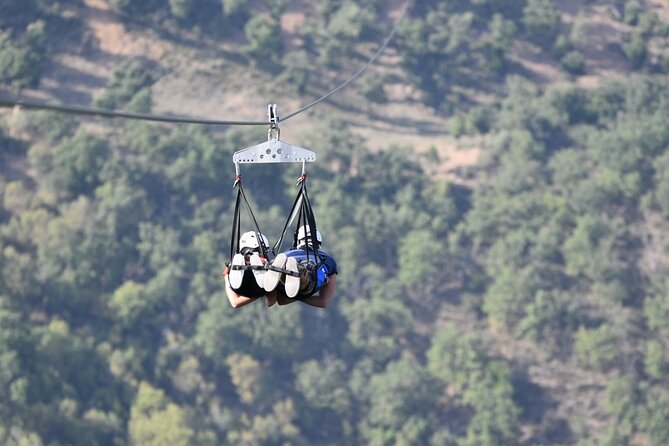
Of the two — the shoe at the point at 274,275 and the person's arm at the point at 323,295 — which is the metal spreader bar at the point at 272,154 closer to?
the shoe at the point at 274,275

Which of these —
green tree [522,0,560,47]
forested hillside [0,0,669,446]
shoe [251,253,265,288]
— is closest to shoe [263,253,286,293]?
shoe [251,253,265,288]

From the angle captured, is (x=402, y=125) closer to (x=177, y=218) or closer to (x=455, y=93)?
(x=455, y=93)

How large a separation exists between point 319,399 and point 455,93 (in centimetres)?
2337

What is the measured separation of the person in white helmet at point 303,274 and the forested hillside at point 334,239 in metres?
50.5

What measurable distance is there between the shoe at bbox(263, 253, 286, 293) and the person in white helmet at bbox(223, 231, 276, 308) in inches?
5.8

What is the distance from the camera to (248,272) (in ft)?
65.3

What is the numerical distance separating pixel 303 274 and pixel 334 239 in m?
60.8

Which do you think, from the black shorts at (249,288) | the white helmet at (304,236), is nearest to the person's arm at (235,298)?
the black shorts at (249,288)

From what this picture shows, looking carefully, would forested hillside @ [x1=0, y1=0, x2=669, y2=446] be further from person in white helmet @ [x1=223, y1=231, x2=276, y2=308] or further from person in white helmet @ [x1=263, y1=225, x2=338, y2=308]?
person in white helmet @ [x1=223, y1=231, x2=276, y2=308]

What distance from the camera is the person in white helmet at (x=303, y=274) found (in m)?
19.7

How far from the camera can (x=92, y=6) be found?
9219 centimetres

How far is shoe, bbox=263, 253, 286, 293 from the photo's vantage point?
1953cm

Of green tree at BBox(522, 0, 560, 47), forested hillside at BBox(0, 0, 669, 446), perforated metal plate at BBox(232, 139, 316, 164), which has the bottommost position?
forested hillside at BBox(0, 0, 669, 446)

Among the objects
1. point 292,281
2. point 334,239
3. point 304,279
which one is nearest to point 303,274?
point 304,279
